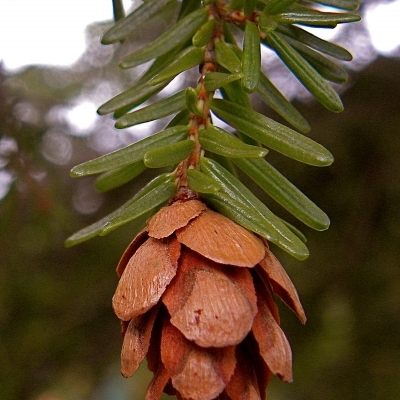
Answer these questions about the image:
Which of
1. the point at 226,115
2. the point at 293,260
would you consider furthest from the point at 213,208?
the point at 293,260

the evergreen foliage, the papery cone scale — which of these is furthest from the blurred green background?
the papery cone scale

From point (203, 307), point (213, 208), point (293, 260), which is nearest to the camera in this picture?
point (203, 307)

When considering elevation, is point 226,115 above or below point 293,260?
above

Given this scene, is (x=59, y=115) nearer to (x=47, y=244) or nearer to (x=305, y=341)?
(x=47, y=244)

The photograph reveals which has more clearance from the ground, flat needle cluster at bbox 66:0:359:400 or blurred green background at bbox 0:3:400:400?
flat needle cluster at bbox 66:0:359:400

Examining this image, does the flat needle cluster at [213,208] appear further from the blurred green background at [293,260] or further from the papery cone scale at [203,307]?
the blurred green background at [293,260]

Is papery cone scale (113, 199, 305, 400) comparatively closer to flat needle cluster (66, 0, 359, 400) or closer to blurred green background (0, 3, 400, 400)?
flat needle cluster (66, 0, 359, 400)

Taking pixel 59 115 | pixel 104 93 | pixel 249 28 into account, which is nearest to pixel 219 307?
pixel 249 28

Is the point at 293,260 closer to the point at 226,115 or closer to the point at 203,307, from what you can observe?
the point at 226,115
